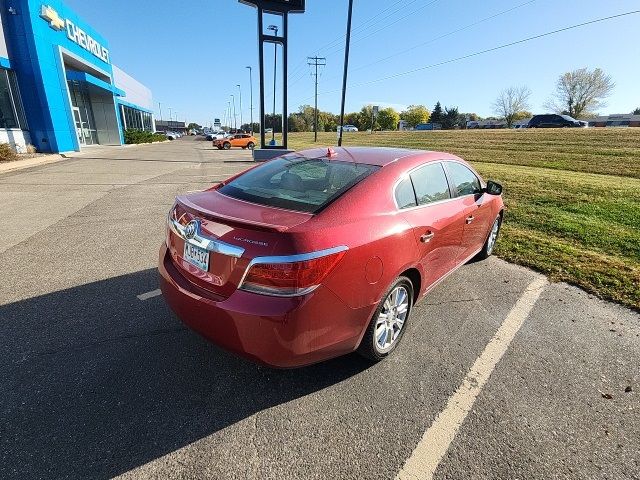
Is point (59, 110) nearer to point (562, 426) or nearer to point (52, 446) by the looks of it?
point (52, 446)

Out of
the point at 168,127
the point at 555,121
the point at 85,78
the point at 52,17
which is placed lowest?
the point at 168,127

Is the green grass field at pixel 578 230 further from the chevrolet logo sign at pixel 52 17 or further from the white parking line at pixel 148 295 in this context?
the chevrolet logo sign at pixel 52 17

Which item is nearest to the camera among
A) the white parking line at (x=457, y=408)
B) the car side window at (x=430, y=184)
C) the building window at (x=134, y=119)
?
the white parking line at (x=457, y=408)

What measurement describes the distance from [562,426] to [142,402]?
2611 millimetres

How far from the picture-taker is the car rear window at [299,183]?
254 centimetres

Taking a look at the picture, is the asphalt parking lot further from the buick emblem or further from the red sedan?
the buick emblem

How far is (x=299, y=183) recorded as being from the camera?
9.56 ft

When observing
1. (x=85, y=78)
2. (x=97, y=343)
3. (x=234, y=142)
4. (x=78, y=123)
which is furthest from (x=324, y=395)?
(x=234, y=142)

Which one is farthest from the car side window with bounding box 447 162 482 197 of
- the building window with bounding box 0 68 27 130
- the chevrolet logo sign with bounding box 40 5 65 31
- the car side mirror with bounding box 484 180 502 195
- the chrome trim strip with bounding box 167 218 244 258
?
the chevrolet logo sign with bounding box 40 5 65 31

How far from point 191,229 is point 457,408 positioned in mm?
2082

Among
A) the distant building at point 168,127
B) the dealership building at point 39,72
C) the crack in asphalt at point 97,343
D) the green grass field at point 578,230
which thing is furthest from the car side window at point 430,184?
the distant building at point 168,127

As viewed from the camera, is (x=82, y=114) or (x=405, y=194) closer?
(x=405, y=194)

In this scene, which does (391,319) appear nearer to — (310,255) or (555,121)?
(310,255)

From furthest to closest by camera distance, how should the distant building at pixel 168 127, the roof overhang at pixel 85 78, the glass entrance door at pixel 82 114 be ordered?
the distant building at pixel 168 127 < the glass entrance door at pixel 82 114 < the roof overhang at pixel 85 78
